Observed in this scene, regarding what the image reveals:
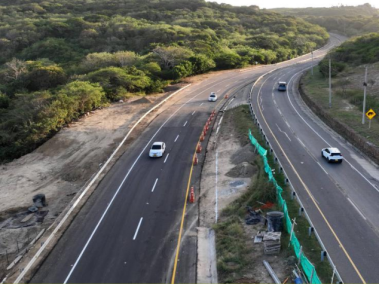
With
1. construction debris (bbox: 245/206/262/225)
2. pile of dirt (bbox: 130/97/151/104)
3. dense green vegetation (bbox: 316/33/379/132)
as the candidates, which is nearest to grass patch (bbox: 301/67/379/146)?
Answer: dense green vegetation (bbox: 316/33/379/132)

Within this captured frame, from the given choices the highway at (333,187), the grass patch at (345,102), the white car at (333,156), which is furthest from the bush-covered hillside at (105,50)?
the white car at (333,156)

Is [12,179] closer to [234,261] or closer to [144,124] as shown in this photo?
[144,124]

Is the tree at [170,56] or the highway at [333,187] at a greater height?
the tree at [170,56]

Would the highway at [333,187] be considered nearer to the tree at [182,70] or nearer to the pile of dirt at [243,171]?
the pile of dirt at [243,171]

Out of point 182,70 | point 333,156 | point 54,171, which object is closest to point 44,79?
point 182,70

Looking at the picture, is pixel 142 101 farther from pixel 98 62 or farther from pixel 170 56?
pixel 170 56
